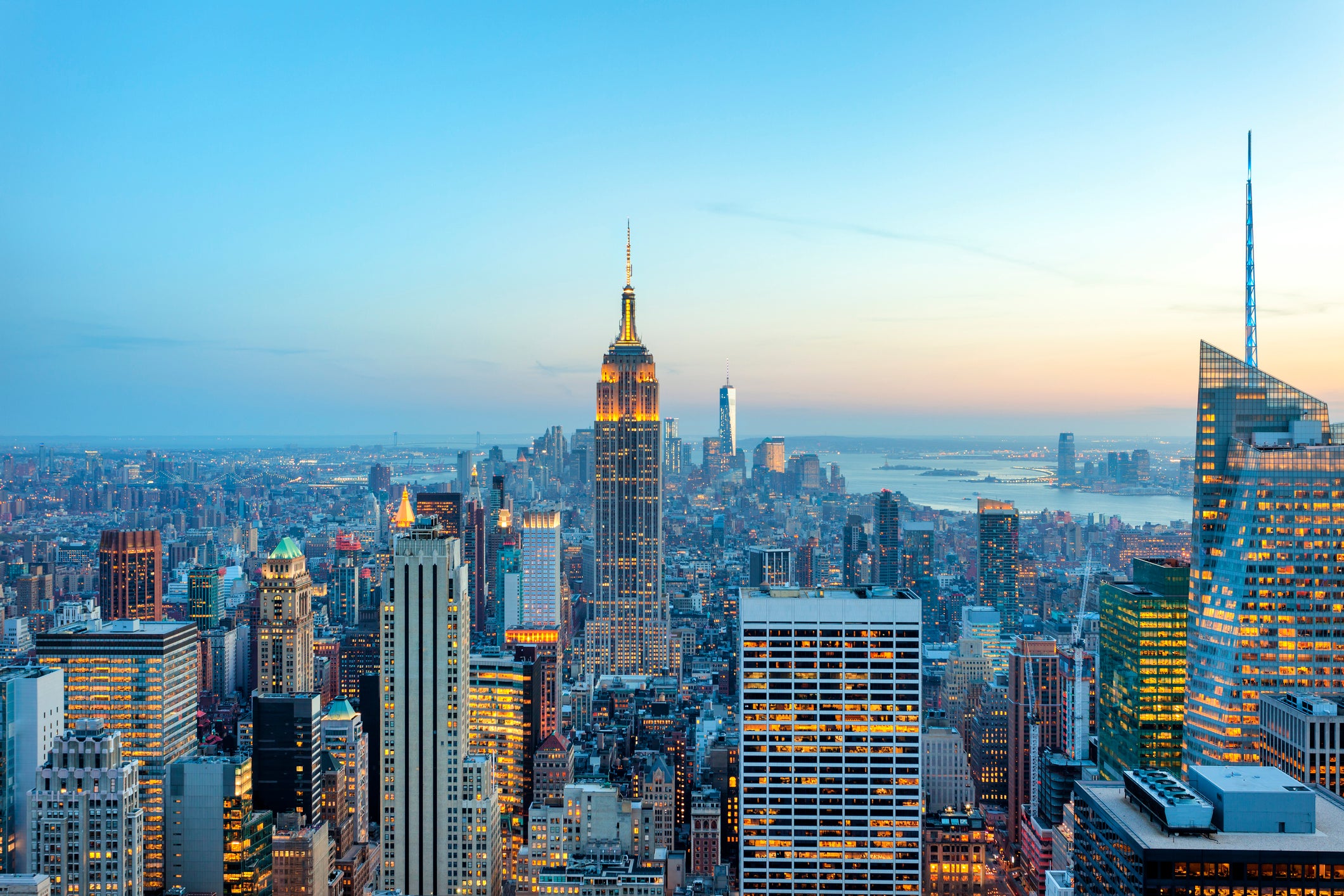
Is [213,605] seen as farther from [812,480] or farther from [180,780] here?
[812,480]

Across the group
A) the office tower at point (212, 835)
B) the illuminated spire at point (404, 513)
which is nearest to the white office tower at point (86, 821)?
the office tower at point (212, 835)

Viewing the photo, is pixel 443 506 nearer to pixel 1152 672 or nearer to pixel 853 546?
pixel 853 546

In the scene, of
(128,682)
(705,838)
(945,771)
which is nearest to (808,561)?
(945,771)

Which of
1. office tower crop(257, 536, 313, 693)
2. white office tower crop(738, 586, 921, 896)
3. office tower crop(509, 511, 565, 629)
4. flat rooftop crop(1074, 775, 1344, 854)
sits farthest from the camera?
office tower crop(509, 511, 565, 629)

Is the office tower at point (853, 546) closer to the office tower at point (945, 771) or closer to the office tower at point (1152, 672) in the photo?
the office tower at point (945, 771)

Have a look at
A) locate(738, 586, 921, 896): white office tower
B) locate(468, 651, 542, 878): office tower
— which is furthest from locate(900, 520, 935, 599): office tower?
locate(738, 586, 921, 896): white office tower

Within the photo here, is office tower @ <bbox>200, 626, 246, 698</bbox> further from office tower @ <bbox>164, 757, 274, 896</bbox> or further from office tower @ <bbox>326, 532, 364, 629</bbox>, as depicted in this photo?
office tower @ <bbox>164, 757, 274, 896</bbox>
